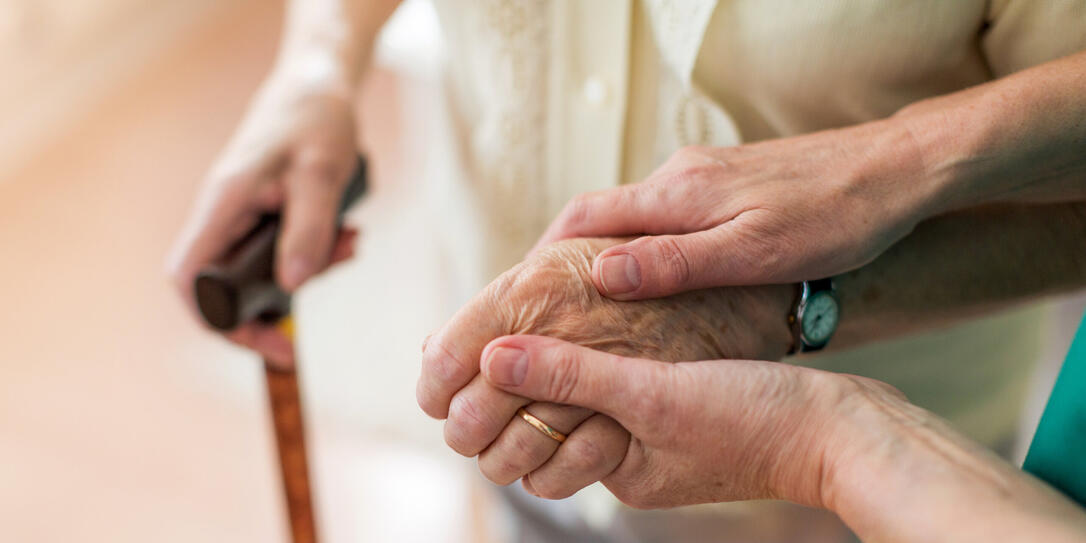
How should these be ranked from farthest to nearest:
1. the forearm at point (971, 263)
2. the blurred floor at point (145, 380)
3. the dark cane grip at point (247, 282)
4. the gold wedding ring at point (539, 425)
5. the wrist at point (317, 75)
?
1. the blurred floor at point (145, 380)
2. the wrist at point (317, 75)
3. the dark cane grip at point (247, 282)
4. the forearm at point (971, 263)
5. the gold wedding ring at point (539, 425)

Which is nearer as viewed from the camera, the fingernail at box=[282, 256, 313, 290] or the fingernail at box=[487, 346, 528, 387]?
the fingernail at box=[487, 346, 528, 387]

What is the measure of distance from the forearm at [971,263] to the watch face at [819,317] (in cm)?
2

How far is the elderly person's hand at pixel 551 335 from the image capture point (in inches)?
20.4

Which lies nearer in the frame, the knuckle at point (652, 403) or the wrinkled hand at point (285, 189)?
the knuckle at point (652, 403)

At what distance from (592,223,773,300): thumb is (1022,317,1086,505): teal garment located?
188 mm

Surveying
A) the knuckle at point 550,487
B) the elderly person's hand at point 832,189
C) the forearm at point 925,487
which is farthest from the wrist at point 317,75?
the forearm at point 925,487

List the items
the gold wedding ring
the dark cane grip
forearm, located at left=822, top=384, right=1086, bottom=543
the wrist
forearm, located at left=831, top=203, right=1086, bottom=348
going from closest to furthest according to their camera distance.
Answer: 1. forearm, located at left=822, top=384, right=1086, bottom=543
2. the gold wedding ring
3. forearm, located at left=831, top=203, right=1086, bottom=348
4. the dark cane grip
5. the wrist

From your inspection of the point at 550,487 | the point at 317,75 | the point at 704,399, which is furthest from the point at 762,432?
the point at 317,75

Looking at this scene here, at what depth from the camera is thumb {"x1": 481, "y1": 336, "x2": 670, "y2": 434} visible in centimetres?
50

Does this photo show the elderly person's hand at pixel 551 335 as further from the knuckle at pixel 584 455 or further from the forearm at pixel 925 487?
the forearm at pixel 925 487

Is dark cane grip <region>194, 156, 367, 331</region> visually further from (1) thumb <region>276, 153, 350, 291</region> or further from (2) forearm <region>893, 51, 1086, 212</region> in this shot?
(2) forearm <region>893, 51, 1086, 212</region>

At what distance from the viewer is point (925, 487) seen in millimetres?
448

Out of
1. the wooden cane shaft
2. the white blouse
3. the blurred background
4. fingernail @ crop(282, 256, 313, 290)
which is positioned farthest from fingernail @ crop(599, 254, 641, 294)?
the blurred background

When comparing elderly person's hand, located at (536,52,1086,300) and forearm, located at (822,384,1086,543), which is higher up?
elderly person's hand, located at (536,52,1086,300)
